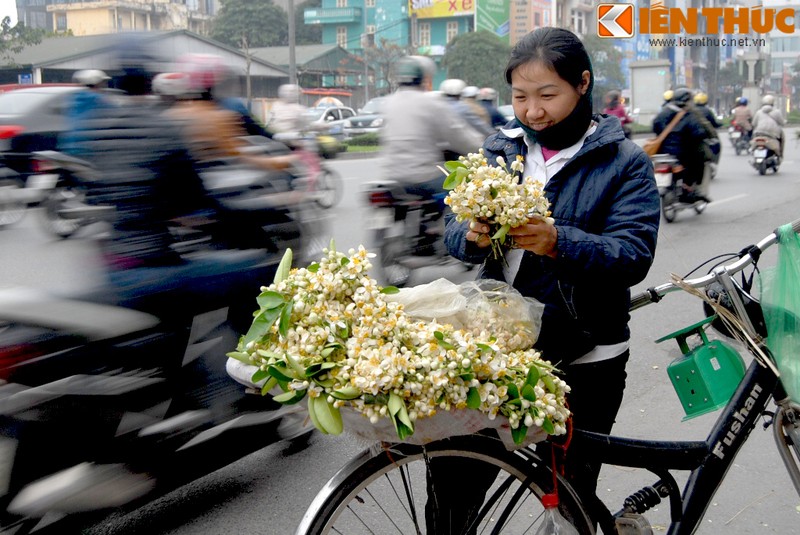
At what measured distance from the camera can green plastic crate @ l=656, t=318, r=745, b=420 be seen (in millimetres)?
2148

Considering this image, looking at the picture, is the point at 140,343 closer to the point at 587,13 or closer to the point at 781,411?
the point at 781,411

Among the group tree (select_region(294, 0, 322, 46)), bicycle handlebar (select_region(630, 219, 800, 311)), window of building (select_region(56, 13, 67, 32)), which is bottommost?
bicycle handlebar (select_region(630, 219, 800, 311))

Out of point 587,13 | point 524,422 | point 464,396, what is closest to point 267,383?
point 464,396

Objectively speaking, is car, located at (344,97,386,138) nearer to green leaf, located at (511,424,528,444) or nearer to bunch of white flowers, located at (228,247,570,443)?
bunch of white flowers, located at (228,247,570,443)

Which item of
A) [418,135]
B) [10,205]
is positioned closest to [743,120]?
[418,135]

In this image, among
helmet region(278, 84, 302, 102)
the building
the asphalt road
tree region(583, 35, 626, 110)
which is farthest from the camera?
tree region(583, 35, 626, 110)

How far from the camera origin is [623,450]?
1.93 m

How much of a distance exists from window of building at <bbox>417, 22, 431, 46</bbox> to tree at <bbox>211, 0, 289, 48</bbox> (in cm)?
1433

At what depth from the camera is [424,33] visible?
59.2 meters

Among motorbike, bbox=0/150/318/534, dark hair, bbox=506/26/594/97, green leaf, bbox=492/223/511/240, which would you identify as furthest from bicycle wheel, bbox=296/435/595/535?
motorbike, bbox=0/150/318/534

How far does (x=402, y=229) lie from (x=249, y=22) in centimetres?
4219

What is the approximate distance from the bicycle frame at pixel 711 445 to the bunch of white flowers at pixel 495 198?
0.62 metres

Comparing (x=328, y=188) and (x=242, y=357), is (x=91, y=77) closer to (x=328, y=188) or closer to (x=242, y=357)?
(x=242, y=357)

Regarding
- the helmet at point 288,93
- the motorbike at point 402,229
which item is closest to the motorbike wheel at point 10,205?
the helmet at point 288,93
